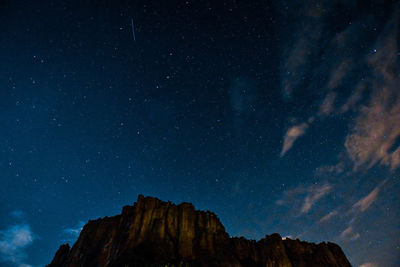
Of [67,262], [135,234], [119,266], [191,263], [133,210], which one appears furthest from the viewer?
[133,210]

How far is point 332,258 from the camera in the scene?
243 ft

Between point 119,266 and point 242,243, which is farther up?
point 242,243

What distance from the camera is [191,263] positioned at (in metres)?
61.4

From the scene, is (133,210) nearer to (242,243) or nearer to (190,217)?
(190,217)

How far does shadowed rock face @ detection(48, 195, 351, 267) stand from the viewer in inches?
2483

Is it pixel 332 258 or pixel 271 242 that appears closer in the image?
pixel 332 258

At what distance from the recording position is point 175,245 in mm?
67312

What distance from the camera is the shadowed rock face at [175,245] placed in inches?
2483

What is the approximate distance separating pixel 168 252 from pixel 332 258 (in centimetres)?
5402

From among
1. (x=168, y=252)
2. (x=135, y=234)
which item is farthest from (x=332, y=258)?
(x=135, y=234)

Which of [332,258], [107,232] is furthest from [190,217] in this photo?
[332,258]

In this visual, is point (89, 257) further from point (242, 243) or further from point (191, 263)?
point (242, 243)

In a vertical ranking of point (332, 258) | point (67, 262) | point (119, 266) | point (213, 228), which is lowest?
point (119, 266)

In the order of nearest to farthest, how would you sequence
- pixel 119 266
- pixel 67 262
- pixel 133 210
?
pixel 119 266 → pixel 67 262 → pixel 133 210
